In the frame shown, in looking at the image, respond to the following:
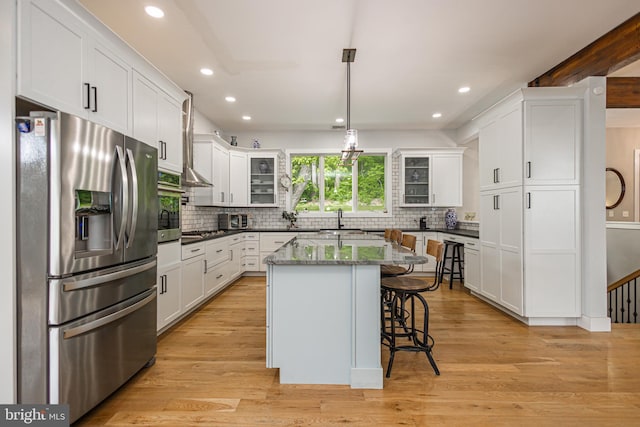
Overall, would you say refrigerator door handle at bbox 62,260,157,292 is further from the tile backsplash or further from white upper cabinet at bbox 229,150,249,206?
the tile backsplash

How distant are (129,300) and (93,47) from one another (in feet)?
5.38

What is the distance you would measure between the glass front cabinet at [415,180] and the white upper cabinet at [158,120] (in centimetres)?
405

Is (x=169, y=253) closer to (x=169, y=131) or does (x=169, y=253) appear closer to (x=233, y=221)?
(x=169, y=131)

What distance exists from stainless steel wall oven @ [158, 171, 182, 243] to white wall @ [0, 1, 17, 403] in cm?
127

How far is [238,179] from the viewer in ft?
19.0

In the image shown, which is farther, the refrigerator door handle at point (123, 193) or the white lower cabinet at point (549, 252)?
the white lower cabinet at point (549, 252)

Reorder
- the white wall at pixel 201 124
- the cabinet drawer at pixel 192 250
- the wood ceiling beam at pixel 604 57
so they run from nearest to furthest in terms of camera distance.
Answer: the wood ceiling beam at pixel 604 57
the cabinet drawer at pixel 192 250
the white wall at pixel 201 124

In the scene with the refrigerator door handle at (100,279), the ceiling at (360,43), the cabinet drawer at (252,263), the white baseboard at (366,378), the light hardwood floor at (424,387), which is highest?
the ceiling at (360,43)

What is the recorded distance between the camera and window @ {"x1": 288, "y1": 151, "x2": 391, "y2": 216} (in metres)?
6.29

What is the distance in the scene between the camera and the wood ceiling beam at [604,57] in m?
2.63

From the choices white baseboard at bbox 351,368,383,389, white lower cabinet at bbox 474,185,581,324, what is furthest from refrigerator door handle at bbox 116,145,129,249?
white lower cabinet at bbox 474,185,581,324

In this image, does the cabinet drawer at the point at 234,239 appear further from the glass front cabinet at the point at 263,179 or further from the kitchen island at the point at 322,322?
the kitchen island at the point at 322,322

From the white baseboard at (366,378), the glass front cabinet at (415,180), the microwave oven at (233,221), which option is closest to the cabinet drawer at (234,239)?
the microwave oven at (233,221)

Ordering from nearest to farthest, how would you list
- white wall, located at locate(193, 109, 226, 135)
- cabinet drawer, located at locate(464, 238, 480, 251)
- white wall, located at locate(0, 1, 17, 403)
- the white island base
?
white wall, located at locate(0, 1, 17, 403) → the white island base → cabinet drawer, located at locate(464, 238, 480, 251) → white wall, located at locate(193, 109, 226, 135)
